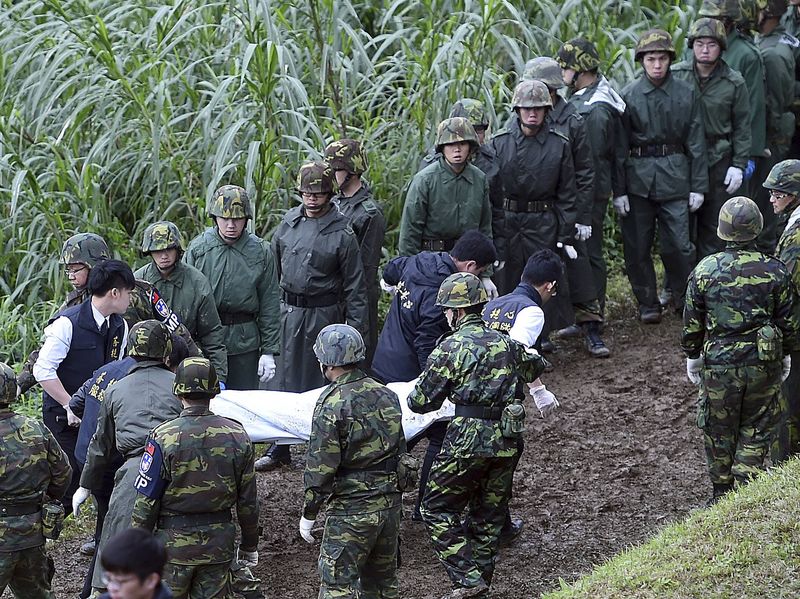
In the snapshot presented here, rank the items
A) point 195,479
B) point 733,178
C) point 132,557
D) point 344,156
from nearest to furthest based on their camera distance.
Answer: point 132,557 → point 195,479 → point 344,156 → point 733,178

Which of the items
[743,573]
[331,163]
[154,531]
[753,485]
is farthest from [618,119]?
[154,531]

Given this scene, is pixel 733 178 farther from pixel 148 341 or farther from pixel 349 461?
Answer: pixel 148 341

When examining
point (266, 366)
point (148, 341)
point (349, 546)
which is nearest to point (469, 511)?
point (349, 546)

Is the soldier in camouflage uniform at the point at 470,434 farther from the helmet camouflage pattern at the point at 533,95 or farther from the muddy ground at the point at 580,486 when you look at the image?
the helmet camouflage pattern at the point at 533,95

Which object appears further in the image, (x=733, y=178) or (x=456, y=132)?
(x=733, y=178)

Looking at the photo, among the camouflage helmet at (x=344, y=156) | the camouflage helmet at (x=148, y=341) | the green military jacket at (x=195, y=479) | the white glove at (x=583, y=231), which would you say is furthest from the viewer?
the white glove at (x=583, y=231)

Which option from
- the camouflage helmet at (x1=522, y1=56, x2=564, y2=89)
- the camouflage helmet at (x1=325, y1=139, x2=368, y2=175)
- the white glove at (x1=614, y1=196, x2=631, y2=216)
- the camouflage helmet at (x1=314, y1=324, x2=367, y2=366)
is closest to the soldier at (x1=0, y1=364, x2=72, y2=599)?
the camouflage helmet at (x1=314, y1=324, x2=367, y2=366)

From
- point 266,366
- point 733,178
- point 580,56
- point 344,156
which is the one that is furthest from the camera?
point 733,178

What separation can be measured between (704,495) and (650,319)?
2.90 meters

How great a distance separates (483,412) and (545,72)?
395 centimetres

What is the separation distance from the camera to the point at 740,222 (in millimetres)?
6953

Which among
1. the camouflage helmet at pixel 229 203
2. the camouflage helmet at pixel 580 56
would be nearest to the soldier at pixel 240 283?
the camouflage helmet at pixel 229 203

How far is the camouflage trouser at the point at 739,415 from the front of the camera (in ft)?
22.9

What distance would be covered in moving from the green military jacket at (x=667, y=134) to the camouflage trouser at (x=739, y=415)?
299cm
